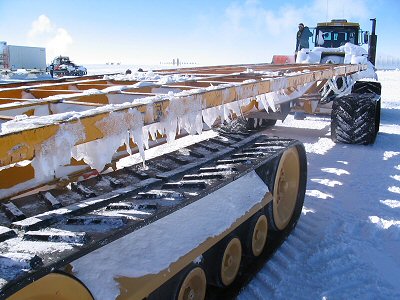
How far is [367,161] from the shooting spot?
288 inches

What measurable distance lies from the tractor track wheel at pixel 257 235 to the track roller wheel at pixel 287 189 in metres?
0.31

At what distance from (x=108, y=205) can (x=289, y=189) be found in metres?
2.54

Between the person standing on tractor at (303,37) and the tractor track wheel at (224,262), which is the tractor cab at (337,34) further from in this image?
the tractor track wheel at (224,262)

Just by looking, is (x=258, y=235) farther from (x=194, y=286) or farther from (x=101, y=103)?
(x=101, y=103)

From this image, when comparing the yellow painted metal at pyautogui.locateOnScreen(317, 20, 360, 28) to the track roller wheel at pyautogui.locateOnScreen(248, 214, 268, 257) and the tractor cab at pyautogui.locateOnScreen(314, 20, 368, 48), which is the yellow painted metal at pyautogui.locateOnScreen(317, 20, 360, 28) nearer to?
the tractor cab at pyautogui.locateOnScreen(314, 20, 368, 48)

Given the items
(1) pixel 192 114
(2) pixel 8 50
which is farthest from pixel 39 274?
(2) pixel 8 50

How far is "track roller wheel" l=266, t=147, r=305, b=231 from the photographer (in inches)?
165

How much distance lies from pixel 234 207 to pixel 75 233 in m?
1.56

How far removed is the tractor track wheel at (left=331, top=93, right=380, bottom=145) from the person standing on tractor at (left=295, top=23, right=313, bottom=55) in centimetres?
529

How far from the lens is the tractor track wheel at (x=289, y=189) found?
4176 mm

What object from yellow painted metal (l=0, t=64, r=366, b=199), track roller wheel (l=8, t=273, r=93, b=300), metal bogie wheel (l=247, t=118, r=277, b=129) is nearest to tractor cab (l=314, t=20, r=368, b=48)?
metal bogie wheel (l=247, t=118, r=277, b=129)

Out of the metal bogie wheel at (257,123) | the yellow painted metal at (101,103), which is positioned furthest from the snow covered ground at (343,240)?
the metal bogie wheel at (257,123)

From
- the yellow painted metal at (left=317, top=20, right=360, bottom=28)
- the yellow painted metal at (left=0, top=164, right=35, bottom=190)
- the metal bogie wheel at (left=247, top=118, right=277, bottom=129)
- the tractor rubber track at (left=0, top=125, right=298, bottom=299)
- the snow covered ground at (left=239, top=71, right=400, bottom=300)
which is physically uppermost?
the yellow painted metal at (left=317, top=20, right=360, bottom=28)

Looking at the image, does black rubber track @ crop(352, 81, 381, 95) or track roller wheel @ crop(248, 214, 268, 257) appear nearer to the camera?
track roller wheel @ crop(248, 214, 268, 257)
